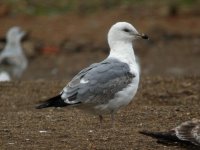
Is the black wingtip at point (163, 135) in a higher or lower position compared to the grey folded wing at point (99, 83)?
lower

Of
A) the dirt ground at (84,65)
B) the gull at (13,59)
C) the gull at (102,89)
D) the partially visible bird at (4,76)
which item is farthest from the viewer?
the gull at (13,59)

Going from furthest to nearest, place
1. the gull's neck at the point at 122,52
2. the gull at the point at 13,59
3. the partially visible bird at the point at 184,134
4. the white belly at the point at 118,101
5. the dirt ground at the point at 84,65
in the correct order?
the gull at the point at 13,59
the gull's neck at the point at 122,52
the white belly at the point at 118,101
the dirt ground at the point at 84,65
the partially visible bird at the point at 184,134

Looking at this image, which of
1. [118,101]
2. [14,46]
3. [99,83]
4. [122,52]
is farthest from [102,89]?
[14,46]

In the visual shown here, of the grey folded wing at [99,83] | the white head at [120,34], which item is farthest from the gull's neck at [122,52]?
the grey folded wing at [99,83]

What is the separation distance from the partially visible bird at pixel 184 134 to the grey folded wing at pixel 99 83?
4.00 ft

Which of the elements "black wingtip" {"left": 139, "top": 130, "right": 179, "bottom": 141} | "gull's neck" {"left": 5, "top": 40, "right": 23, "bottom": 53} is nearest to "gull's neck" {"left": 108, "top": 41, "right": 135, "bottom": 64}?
"black wingtip" {"left": 139, "top": 130, "right": 179, "bottom": 141}

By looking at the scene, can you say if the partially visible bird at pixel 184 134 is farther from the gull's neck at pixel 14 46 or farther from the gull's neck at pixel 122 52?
the gull's neck at pixel 14 46

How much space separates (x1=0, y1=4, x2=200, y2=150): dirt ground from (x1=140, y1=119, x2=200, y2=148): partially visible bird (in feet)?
0.53

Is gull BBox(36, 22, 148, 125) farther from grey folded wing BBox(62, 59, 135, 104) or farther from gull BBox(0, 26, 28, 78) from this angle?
gull BBox(0, 26, 28, 78)

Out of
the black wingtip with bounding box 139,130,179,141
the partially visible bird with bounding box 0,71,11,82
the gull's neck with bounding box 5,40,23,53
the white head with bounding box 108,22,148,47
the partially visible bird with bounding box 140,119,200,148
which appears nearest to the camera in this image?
the partially visible bird with bounding box 140,119,200,148

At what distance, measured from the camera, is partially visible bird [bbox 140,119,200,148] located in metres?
7.70

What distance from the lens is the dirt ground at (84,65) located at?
8461 millimetres

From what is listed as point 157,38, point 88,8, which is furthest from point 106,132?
point 88,8

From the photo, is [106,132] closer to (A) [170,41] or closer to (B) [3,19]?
(A) [170,41]
